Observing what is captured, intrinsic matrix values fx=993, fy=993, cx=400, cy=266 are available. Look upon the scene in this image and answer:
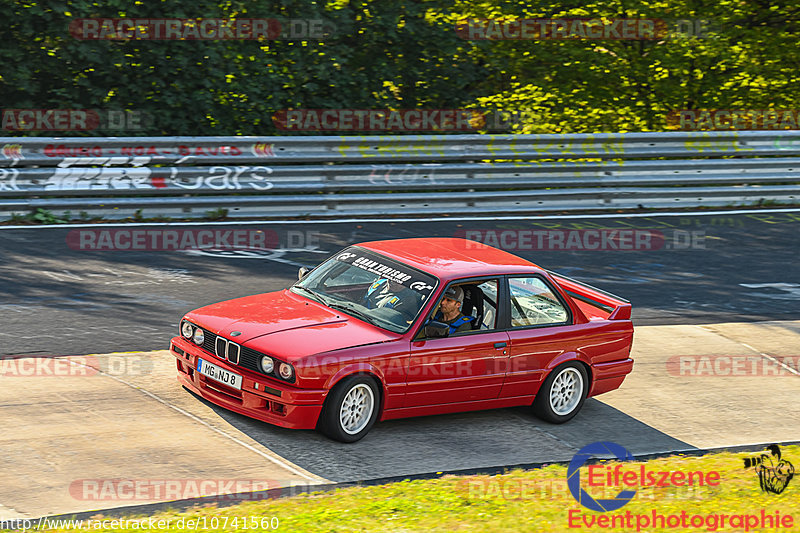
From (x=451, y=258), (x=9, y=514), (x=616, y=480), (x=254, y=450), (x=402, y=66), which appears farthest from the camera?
(x=402, y=66)

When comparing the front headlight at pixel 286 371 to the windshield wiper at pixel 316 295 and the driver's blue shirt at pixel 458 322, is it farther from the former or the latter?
the driver's blue shirt at pixel 458 322

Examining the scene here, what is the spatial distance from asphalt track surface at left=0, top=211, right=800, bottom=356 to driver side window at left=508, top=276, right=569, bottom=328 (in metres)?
3.17

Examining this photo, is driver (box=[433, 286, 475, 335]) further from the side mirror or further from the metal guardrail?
the metal guardrail

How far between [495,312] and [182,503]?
320 centimetres

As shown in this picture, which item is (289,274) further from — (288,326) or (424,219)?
(288,326)

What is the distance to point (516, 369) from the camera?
8258 mm

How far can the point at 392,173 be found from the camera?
15531 millimetres

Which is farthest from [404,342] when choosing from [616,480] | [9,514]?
[9,514]

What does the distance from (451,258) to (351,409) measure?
5.94ft

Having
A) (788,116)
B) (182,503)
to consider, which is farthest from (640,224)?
(182,503)

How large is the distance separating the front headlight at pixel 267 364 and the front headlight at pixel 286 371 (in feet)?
0.29

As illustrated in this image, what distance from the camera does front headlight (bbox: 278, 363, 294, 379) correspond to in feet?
23.6

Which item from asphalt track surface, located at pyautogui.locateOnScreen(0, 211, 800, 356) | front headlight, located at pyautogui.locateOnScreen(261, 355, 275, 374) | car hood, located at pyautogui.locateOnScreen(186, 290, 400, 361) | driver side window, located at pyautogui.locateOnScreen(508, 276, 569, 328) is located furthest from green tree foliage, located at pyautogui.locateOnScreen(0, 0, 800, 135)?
front headlight, located at pyautogui.locateOnScreen(261, 355, 275, 374)

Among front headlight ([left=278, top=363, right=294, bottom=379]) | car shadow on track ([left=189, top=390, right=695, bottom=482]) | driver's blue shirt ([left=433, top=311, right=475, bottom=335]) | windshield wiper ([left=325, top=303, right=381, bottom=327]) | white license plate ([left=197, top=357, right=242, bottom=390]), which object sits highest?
windshield wiper ([left=325, top=303, right=381, bottom=327])
